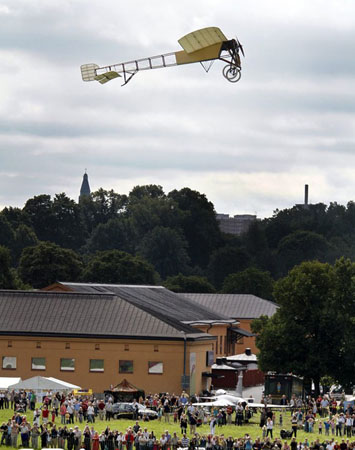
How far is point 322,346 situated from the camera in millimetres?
76625

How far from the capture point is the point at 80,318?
8294 cm

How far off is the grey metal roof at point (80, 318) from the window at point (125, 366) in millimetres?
1625

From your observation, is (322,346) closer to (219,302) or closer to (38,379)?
(38,379)

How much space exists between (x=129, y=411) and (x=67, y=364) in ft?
57.0

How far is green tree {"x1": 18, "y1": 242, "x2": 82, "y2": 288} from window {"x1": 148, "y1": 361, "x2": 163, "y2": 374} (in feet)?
219

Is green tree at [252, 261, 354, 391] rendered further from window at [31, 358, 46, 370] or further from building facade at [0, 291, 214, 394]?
window at [31, 358, 46, 370]

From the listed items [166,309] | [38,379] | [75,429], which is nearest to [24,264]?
[166,309]

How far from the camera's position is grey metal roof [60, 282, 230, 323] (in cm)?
9100

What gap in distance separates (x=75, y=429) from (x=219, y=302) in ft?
236

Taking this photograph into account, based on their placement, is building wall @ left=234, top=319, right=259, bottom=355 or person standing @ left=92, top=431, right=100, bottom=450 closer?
person standing @ left=92, top=431, right=100, bottom=450

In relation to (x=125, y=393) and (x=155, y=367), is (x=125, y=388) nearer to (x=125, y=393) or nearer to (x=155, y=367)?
(x=125, y=393)

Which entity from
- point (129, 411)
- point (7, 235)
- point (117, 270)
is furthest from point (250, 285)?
point (129, 411)

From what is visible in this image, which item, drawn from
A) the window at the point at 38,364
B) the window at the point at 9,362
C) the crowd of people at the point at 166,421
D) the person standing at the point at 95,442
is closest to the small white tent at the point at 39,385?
the crowd of people at the point at 166,421

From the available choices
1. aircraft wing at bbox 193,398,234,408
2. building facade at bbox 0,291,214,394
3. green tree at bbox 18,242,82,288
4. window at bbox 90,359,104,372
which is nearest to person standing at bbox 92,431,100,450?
aircraft wing at bbox 193,398,234,408
